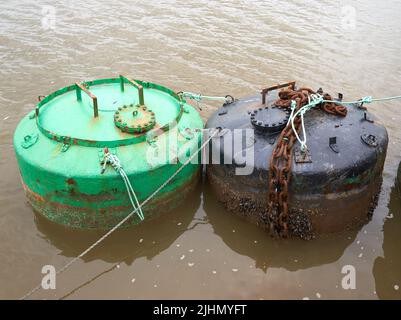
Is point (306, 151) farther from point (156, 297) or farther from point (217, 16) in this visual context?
point (217, 16)

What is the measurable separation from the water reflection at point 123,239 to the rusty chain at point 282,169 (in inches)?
48.5

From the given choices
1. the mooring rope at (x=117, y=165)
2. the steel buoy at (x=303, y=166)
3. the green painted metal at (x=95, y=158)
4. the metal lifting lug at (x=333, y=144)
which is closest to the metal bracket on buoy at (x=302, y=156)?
the steel buoy at (x=303, y=166)

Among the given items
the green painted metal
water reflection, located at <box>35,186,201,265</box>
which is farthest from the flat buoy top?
water reflection, located at <box>35,186,201,265</box>

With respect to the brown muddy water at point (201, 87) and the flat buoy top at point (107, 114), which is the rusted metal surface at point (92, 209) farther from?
the flat buoy top at point (107, 114)

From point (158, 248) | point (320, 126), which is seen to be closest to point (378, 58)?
point (320, 126)

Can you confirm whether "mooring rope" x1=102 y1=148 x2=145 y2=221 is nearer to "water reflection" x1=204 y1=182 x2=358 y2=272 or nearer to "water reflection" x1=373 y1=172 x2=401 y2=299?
"water reflection" x1=204 y1=182 x2=358 y2=272

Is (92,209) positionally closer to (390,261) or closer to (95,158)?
(95,158)

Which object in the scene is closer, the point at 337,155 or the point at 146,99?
the point at 337,155

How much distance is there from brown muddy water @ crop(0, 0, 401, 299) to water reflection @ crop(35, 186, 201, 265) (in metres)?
0.01

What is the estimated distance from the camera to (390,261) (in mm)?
5078

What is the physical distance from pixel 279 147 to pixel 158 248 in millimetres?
1930

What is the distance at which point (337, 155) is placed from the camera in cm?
466

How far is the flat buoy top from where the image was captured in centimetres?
489

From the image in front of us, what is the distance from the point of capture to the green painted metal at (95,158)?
472 centimetres
